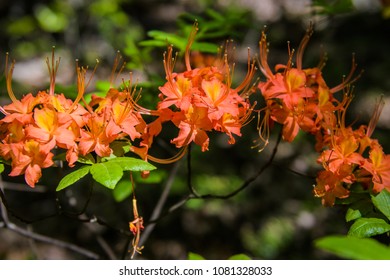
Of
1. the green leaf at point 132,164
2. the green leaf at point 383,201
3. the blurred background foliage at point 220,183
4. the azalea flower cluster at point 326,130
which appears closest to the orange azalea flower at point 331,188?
the azalea flower cluster at point 326,130

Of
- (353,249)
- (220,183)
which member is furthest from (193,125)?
(220,183)

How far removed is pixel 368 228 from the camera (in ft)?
4.74

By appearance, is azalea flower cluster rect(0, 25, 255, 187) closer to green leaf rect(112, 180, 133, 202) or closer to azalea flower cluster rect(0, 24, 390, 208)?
azalea flower cluster rect(0, 24, 390, 208)

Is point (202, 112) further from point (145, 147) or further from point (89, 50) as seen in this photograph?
point (89, 50)

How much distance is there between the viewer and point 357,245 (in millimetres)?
812

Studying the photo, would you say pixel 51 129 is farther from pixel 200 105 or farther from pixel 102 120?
pixel 200 105

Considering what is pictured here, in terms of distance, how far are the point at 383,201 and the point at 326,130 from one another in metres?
0.38

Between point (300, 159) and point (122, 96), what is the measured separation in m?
2.93

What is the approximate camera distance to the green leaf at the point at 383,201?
148cm

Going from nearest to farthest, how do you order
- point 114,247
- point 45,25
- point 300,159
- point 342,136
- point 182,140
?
point 182,140 → point 342,136 → point 114,247 → point 300,159 → point 45,25

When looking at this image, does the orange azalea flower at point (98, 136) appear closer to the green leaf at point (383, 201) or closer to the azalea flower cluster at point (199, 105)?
the azalea flower cluster at point (199, 105)

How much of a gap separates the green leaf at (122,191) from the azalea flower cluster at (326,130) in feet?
2.36

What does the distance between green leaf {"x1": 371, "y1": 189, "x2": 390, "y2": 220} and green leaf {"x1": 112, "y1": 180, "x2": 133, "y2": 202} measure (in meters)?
1.08

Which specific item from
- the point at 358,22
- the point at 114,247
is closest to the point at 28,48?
the point at 114,247
